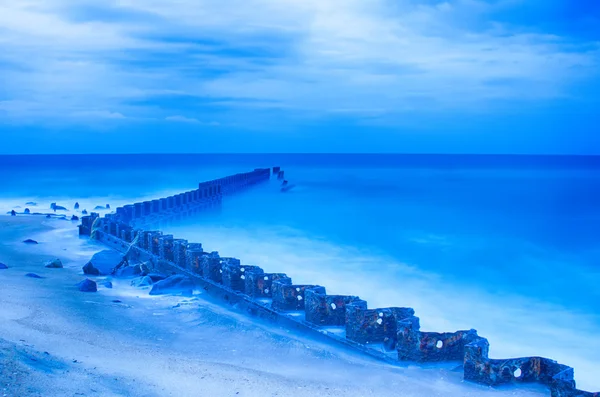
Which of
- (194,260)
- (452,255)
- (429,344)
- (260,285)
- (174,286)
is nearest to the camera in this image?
(429,344)

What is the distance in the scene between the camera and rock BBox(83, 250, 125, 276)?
13078mm

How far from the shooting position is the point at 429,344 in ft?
25.2

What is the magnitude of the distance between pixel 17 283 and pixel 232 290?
3996 mm

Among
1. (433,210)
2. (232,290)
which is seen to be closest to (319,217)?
(433,210)

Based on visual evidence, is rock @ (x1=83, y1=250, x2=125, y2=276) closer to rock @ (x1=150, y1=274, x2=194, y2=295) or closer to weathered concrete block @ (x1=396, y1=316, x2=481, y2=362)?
rock @ (x1=150, y1=274, x2=194, y2=295)

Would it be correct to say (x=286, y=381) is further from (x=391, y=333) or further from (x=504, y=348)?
(x=504, y=348)

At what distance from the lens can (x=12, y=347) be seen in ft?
22.2

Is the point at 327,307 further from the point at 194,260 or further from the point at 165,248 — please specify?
the point at 165,248

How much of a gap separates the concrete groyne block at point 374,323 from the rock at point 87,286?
5351 millimetres

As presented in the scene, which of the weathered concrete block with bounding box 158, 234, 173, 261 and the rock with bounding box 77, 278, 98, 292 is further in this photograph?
the weathered concrete block with bounding box 158, 234, 173, 261

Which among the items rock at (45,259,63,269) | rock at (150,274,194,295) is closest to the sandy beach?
rock at (150,274,194,295)

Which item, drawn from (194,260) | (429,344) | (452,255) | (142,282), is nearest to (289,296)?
(429,344)

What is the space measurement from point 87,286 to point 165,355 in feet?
13.3

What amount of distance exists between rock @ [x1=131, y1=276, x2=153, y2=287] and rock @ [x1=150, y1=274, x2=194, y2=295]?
525mm
